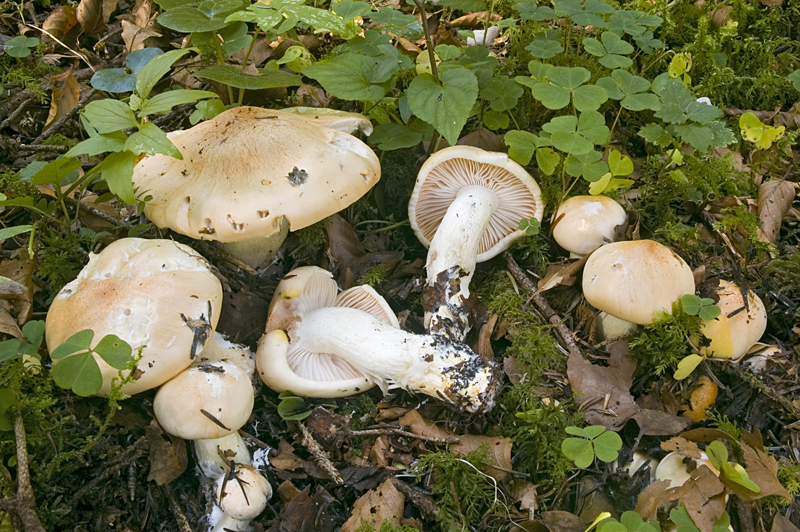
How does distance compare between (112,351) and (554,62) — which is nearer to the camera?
(112,351)

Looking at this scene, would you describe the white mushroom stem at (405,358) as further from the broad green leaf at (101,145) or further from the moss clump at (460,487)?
the broad green leaf at (101,145)

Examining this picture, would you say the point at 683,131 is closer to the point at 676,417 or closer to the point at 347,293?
the point at 676,417

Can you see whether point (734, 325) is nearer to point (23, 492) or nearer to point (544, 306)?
point (544, 306)

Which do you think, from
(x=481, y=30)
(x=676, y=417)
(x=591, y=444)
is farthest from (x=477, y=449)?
(x=481, y=30)

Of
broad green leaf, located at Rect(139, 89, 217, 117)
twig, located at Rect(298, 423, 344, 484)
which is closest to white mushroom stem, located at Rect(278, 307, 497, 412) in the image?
twig, located at Rect(298, 423, 344, 484)

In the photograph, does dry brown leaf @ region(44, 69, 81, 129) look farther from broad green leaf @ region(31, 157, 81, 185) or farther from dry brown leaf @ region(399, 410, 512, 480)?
dry brown leaf @ region(399, 410, 512, 480)

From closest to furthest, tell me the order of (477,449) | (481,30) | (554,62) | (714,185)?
(477,449), (714,185), (554,62), (481,30)
